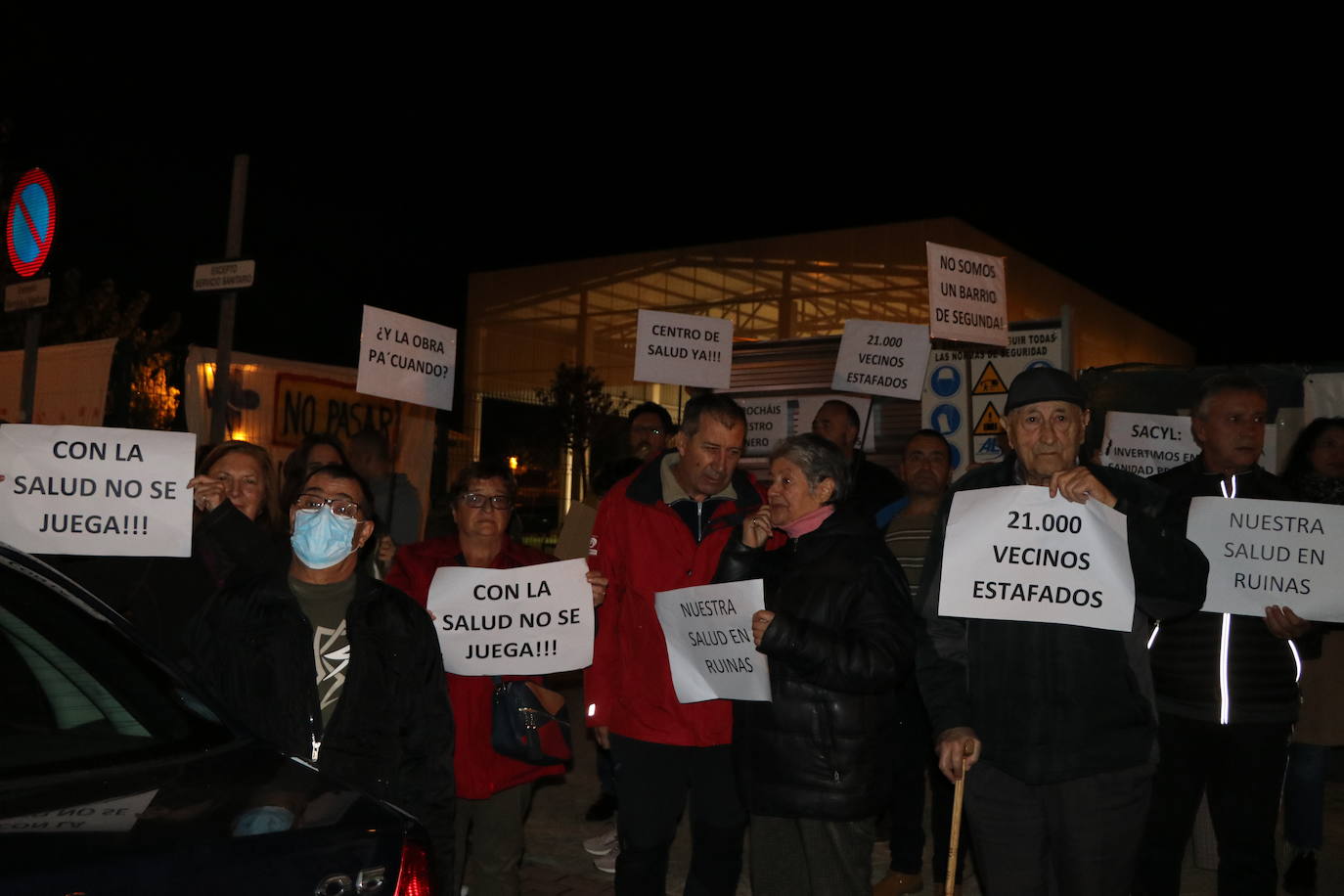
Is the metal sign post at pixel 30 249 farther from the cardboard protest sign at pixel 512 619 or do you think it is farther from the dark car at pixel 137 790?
the dark car at pixel 137 790

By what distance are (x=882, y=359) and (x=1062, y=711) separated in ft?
15.2

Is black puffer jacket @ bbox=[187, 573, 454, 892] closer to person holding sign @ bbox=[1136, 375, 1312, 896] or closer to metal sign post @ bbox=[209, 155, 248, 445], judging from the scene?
person holding sign @ bbox=[1136, 375, 1312, 896]

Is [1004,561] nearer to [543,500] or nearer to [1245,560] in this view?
[1245,560]

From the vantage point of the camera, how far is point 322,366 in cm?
1136

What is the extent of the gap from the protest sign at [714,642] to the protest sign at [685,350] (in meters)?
3.27

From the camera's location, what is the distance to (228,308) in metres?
8.28

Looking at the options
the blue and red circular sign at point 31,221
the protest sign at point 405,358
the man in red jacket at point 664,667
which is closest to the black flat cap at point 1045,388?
the man in red jacket at point 664,667

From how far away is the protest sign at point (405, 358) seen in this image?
257 inches

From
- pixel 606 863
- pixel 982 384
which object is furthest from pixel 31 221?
pixel 982 384

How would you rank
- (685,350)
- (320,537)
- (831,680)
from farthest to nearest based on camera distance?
(685,350) → (831,680) → (320,537)

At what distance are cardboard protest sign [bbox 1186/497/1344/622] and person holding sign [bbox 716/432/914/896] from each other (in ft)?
3.97

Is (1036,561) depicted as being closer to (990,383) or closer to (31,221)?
(990,383)

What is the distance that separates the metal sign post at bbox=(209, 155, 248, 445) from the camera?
26.8 ft

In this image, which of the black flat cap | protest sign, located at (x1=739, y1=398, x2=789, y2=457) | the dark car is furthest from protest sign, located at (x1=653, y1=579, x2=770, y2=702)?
protest sign, located at (x1=739, y1=398, x2=789, y2=457)
